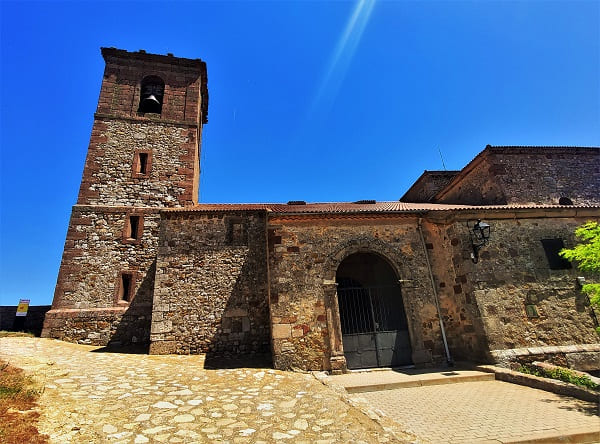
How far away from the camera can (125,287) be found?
11461 millimetres

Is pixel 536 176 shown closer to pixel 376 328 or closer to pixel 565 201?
pixel 565 201

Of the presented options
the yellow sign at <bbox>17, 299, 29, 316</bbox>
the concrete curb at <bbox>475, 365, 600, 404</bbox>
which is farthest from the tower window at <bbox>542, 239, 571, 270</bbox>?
the yellow sign at <bbox>17, 299, 29, 316</bbox>

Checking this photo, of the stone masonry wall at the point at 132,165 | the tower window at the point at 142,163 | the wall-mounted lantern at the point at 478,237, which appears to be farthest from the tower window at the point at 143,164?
the wall-mounted lantern at the point at 478,237

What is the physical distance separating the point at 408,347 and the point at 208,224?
8.17 meters

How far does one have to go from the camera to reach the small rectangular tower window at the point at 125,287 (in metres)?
11.2

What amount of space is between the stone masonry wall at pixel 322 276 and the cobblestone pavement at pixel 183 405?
84 cm

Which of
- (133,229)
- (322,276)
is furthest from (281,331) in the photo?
(133,229)

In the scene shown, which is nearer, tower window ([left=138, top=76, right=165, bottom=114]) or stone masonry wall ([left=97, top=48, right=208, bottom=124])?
stone masonry wall ([left=97, top=48, right=208, bottom=124])

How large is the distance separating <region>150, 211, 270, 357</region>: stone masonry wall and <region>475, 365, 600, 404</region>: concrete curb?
678cm

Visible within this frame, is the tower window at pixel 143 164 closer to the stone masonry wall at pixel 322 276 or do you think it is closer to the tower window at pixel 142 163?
the tower window at pixel 142 163

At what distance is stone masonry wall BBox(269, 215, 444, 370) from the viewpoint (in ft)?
25.9

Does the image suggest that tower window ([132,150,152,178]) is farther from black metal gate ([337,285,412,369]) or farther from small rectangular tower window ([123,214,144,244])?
black metal gate ([337,285,412,369])

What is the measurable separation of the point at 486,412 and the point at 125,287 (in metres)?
12.0

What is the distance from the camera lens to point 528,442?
148 inches
